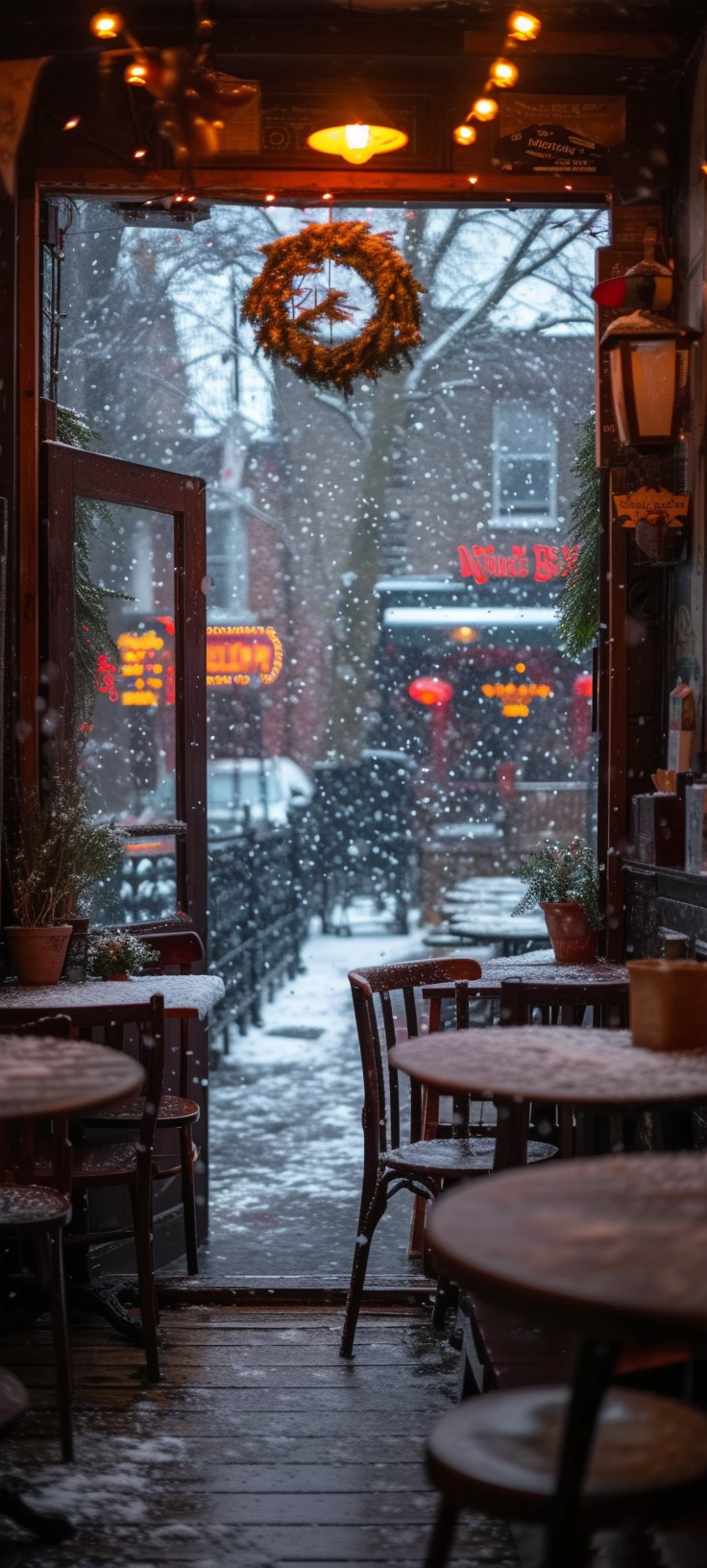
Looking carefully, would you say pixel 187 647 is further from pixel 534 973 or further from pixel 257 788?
pixel 257 788

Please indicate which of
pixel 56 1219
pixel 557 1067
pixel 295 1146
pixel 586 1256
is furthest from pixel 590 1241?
pixel 295 1146

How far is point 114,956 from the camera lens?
4.42 metres

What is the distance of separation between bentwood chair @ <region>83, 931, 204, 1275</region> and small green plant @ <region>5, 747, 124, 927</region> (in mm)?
401

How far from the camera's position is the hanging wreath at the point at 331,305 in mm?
4508

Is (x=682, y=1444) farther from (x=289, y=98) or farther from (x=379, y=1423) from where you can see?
(x=289, y=98)

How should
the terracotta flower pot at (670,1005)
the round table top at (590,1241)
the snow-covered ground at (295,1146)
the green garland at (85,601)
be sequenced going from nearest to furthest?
1. the round table top at (590,1241)
2. the terracotta flower pot at (670,1005)
3. the green garland at (85,601)
4. the snow-covered ground at (295,1146)

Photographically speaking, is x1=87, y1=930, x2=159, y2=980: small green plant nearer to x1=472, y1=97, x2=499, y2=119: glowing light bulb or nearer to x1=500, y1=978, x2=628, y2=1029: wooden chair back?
x1=500, y1=978, x2=628, y2=1029: wooden chair back

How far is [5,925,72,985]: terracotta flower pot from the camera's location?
421 cm

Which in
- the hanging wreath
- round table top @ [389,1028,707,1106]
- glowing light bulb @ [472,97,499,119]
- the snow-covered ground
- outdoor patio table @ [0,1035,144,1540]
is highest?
glowing light bulb @ [472,97,499,119]

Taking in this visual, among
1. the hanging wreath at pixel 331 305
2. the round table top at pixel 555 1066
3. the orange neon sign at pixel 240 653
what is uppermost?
the hanging wreath at pixel 331 305

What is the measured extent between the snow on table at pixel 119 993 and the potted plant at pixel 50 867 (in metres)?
0.09

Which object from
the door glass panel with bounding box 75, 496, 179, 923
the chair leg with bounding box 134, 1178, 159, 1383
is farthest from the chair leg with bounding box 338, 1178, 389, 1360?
Result: the door glass panel with bounding box 75, 496, 179, 923

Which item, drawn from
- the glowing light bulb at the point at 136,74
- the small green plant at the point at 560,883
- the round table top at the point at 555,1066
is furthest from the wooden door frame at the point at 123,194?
the round table top at the point at 555,1066

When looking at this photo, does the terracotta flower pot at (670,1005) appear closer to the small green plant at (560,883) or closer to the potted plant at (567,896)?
the potted plant at (567,896)
